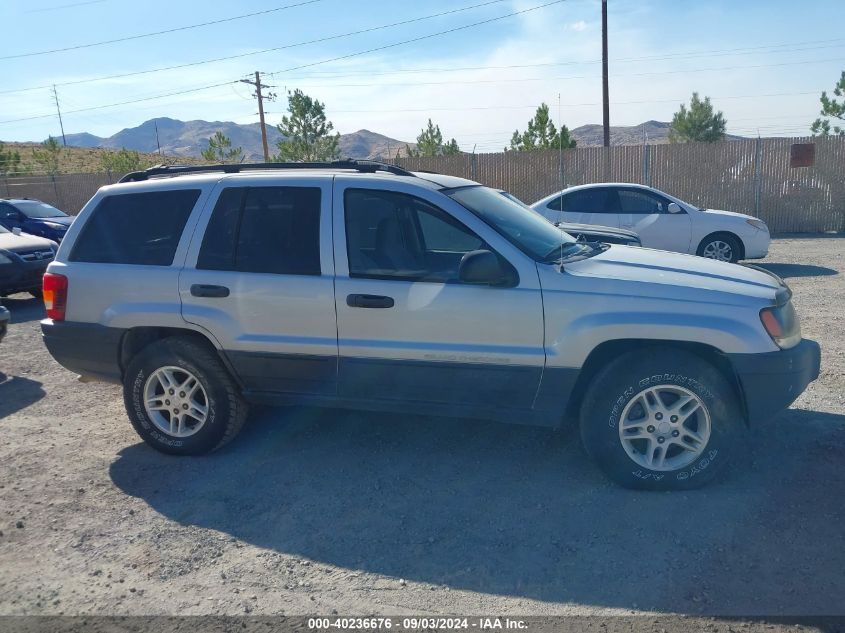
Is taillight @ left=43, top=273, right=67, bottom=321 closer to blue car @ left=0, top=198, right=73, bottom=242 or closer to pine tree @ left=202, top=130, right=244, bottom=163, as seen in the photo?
blue car @ left=0, top=198, right=73, bottom=242

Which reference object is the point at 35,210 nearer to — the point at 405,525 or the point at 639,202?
the point at 639,202

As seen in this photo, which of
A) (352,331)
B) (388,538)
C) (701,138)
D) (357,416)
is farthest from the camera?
(701,138)

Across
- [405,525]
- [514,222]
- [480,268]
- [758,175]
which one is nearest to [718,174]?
[758,175]

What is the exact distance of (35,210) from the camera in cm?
1708

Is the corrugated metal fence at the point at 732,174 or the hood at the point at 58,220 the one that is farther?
the corrugated metal fence at the point at 732,174

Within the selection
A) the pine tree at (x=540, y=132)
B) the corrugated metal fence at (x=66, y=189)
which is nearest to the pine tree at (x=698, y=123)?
the pine tree at (x=540, y=132)

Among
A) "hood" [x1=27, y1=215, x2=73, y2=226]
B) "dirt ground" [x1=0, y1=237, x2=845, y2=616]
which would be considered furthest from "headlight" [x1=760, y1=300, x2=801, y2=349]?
"hood" [x1=27, y1=215, x2=73, y2=226]

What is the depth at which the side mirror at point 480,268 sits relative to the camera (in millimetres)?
4199

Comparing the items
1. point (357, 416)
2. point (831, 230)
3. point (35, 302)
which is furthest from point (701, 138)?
point (357, 416)

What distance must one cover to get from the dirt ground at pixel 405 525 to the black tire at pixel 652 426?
117 millimetres

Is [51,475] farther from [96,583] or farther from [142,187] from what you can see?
[142,187]

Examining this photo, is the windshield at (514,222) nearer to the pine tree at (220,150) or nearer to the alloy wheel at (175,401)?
the alloy wheel at (175,401)

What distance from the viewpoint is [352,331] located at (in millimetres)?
4625

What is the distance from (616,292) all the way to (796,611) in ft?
6.05
